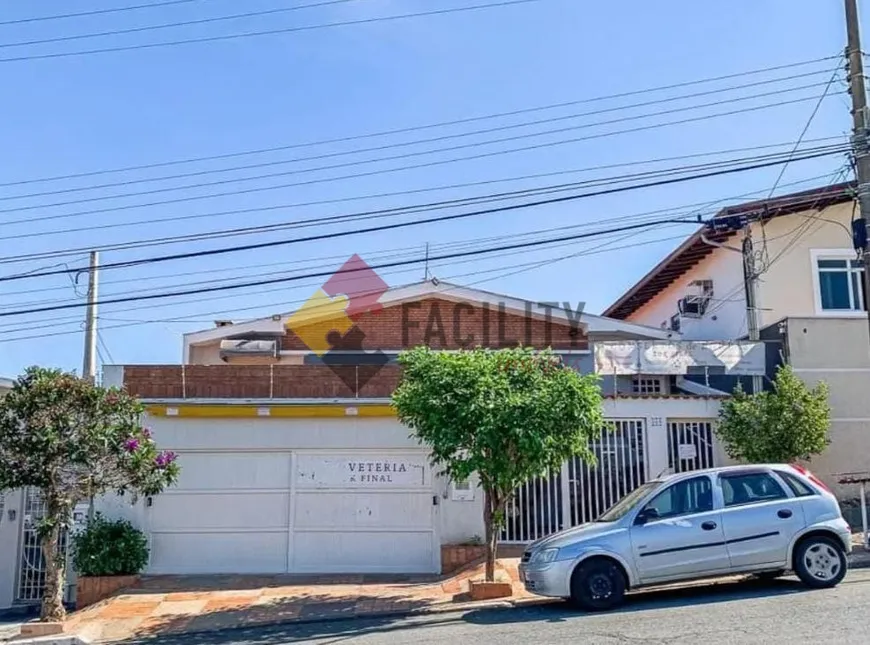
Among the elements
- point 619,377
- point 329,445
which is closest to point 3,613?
point 329,445

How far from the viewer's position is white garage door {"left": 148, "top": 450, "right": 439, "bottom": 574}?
552 inches

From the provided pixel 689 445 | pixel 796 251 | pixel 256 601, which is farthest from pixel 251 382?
pixel 796 251

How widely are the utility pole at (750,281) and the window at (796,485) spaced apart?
304 inches

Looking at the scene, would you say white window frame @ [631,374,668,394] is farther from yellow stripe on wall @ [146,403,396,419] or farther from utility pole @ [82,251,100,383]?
utility pole @ [82,251,100,383]

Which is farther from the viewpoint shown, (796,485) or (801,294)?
(801,294)

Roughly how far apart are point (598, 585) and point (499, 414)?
2.39m

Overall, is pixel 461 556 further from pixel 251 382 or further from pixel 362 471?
pixel 251 382

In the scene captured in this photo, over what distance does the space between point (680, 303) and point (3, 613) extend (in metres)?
17.3

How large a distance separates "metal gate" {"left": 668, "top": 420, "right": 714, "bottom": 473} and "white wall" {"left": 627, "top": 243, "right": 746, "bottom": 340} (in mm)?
5055

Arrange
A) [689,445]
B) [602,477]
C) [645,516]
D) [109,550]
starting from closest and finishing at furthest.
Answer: [645,516], [109,550], [602,477], [689,445]

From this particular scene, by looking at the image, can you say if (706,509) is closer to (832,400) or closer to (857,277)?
(832,400)

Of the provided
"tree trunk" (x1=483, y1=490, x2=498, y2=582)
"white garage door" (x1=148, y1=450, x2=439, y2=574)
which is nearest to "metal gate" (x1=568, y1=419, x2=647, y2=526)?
"white garage door" (x1=148, y1=450, x2=439, y2=574)

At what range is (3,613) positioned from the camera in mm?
13562

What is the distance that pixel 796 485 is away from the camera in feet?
A: 33.0
